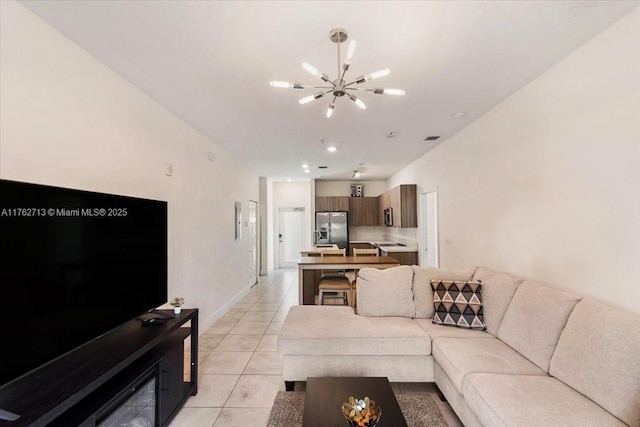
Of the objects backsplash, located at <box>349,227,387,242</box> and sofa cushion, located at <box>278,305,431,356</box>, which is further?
backsplash, located at <box>349,227,387,242</box>

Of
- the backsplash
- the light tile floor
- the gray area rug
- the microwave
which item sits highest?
the microwave

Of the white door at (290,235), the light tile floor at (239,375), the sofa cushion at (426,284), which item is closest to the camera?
the light tile floor at (239,375)

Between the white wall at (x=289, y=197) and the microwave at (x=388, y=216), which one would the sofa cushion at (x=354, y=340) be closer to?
the microwave at (x=388, y=216)

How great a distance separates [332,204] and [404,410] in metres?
6.16

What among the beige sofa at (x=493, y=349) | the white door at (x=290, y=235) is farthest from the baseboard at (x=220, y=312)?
the white door at (x=290, y=235)

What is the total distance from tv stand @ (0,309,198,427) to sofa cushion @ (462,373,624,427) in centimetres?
199

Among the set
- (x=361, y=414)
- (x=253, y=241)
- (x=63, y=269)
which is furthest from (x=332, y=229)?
(x=63, y=269)

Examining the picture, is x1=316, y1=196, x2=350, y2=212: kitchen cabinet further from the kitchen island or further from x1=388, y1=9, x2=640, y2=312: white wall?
x1=388, y1=9, x2=640, y2=312: white wall

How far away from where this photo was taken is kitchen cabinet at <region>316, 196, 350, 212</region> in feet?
26.3

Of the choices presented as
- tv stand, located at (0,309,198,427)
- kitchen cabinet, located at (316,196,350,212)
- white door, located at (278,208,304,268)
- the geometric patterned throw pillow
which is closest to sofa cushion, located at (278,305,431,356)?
the geometric patterned throw pillow

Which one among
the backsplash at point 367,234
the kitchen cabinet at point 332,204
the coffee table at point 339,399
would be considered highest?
the kitchen cabinet at point 332,204

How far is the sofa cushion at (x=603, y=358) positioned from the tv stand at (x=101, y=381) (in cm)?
253

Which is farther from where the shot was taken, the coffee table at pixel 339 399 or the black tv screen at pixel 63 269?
the coffee table at pixel 339 399

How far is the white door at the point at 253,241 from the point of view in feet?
20.5
